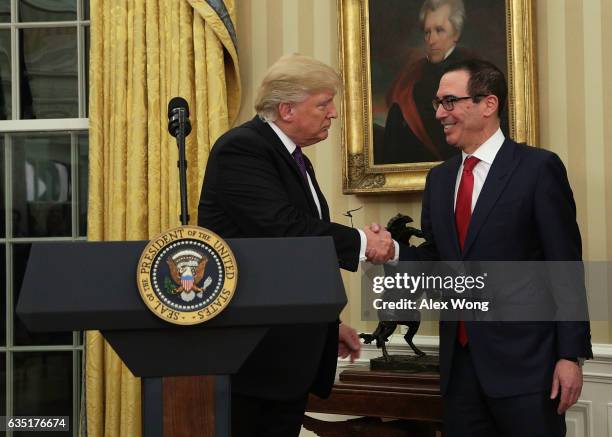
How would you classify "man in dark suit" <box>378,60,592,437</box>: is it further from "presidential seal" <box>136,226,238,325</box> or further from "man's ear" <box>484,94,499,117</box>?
"presidential seal" <box>136,226,238,325</box>

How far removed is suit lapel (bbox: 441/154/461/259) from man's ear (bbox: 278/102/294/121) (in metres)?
0.60

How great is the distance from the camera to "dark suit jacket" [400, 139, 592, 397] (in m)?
2.66

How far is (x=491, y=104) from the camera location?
9.84ft

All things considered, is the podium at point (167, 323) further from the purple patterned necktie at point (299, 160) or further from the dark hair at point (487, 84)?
the dark hair at point (487, 84)

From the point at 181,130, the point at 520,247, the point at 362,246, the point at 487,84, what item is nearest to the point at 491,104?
the point at 487,84

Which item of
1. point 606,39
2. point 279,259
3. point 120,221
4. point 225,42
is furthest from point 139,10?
point 279,259

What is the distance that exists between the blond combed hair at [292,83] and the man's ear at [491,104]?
53cm

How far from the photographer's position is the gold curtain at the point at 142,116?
4.33 meters

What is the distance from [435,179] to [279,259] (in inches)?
51.5

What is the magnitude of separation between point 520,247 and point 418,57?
156 centimetres

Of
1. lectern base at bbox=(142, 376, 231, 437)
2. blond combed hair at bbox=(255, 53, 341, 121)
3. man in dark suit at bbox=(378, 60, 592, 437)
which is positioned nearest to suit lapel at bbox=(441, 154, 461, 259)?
man in dark suit at bbox=(378, 60, 592, 437)

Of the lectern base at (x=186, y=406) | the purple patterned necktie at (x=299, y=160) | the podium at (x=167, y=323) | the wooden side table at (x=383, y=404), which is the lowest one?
the wooden side table at (x=383, y=404)

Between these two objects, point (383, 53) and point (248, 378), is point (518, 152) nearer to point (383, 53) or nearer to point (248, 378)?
point (248, 378)

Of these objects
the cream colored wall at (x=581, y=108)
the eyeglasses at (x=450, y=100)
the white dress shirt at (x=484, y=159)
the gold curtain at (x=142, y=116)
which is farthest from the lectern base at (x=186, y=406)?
the gold curtain at (x=142, y=116)
